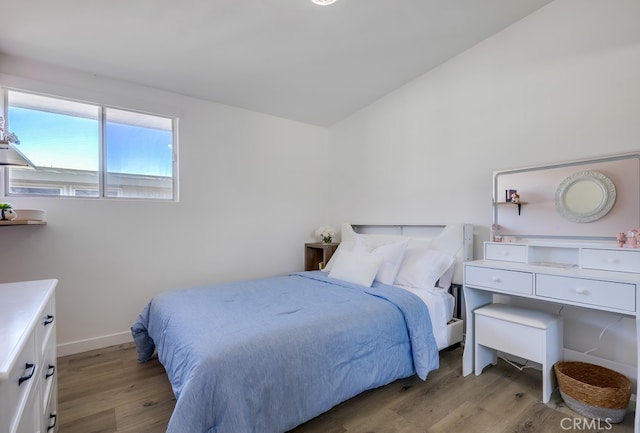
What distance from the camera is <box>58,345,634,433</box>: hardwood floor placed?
5.54 ft

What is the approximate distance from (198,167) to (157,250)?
0.96 metres

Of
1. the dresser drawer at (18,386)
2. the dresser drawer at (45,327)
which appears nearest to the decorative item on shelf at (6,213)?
the dresser drawer at (45,327)

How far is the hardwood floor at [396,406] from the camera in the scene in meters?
1.69

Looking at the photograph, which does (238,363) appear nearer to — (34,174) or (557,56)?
(34,174)

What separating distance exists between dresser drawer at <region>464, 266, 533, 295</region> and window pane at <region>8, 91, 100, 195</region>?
3390 millimetres

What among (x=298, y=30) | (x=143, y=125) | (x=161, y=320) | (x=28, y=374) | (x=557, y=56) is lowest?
(x=161, y=320)

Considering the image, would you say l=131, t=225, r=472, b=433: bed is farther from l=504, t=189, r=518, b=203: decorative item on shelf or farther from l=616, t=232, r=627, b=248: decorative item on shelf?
l=616, t=232, r=627, b=248: decorative item on shelf

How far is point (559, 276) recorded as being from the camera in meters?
1.85

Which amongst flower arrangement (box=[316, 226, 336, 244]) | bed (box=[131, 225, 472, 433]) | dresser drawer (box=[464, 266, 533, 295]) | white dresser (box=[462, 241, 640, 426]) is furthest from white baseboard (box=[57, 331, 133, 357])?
dresser drawer (box=[464, 266, 533, 295])

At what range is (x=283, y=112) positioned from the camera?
12.3 feet

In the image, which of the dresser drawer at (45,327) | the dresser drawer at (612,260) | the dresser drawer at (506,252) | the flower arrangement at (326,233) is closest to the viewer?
the dresser drawer at (45,327)

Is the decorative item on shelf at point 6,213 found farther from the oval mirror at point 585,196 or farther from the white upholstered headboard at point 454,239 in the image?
the oval mirror at point 585,196

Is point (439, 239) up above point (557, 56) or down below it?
below

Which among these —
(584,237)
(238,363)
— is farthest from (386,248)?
(238,363)
